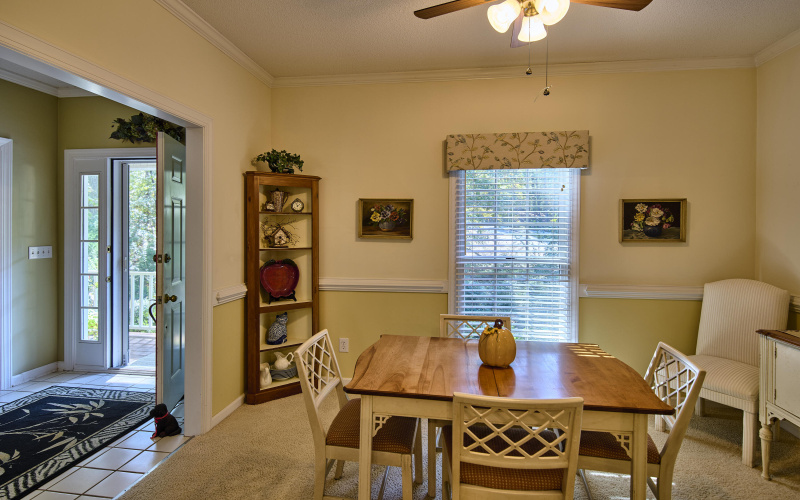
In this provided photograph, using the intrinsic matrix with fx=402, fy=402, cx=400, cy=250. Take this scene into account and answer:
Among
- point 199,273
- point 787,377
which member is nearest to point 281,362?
point 199,273

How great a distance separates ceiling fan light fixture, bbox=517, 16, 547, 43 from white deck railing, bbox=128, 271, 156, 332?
16.4 feet

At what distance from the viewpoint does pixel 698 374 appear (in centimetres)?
153

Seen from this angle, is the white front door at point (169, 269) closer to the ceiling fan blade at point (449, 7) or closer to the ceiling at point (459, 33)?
the ceiling at point (459, 33)

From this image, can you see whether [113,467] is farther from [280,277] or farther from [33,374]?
[33,374]

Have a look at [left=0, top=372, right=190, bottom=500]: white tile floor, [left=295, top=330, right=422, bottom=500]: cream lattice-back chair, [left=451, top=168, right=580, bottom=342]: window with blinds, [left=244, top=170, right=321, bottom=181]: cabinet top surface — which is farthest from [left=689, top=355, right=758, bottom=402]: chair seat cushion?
[left=0, top=372, right=190, bottom=500]: white tile floor

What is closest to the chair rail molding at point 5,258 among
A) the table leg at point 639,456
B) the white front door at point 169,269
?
the white front door at point 169,269

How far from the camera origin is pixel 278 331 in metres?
3.30

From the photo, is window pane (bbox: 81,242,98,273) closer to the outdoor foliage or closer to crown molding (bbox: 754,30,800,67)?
the outdoor foliage

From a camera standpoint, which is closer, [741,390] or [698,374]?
[698,374]

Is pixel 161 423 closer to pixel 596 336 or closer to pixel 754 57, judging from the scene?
pixel 596 336

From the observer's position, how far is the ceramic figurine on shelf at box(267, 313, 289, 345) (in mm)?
3289

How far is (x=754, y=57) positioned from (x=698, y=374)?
284cm

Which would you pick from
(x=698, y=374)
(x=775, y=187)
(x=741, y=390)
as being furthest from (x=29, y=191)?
(x=775, y=187)

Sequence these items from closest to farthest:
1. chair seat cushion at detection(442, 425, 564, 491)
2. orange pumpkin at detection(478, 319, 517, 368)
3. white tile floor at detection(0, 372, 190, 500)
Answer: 1. chair seat cushion at detection(442, 425, 564, 491)
2. orange pumpkin at detection(478, 319, 517, 368)
3. white tile floor at detection(0, 372, 190, 500)
